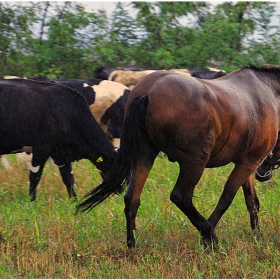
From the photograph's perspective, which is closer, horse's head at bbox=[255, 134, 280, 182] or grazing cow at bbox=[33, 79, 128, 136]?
horse's head at bbox=[255, 134, 280, 182]

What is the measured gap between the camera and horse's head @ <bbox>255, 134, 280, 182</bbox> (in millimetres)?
7770

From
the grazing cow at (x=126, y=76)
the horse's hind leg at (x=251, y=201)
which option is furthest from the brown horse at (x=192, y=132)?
the grazing cow at (x=126, y=76)

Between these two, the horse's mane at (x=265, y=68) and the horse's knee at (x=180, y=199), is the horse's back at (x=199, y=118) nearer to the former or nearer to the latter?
the horse's knee at (x=180, y=199)

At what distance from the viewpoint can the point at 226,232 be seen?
23.0 ft

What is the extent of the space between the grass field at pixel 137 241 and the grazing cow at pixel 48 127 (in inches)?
23.5

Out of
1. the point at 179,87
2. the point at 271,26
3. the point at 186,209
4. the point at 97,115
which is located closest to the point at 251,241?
the point at 186,209

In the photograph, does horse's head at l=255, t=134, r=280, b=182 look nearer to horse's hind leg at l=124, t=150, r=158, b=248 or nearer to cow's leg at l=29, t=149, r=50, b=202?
horse's hind leg at l=124, t=150, r=158, b=248

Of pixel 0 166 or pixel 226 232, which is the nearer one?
pixel 226 232

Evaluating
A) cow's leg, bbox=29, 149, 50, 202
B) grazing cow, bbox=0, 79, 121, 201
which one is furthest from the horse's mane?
cow's leg, bbox=29, 149, 50, 202

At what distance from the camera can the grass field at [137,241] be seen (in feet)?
19.0

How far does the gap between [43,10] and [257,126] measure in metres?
9.89

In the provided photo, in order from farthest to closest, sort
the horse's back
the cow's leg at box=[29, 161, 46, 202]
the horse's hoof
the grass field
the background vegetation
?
the background vegetation, the cow's leg at box=[29, 161, 46, 202], the horse's hoof, the horse's back, the grass field

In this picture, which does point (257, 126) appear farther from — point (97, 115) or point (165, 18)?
point (165, 18)

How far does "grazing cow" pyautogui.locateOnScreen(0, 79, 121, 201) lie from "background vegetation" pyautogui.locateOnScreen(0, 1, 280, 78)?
18.4 ft
